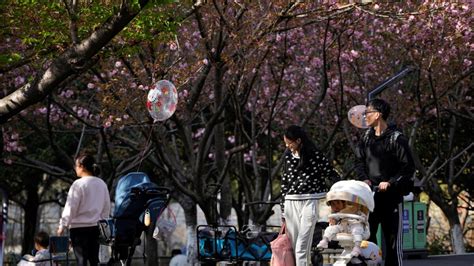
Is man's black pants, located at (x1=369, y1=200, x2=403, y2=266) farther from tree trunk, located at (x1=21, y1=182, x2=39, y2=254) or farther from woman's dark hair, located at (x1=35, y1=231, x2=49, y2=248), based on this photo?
tree trunk, located at (x1=21, y1=182, x2=39, y2=254)

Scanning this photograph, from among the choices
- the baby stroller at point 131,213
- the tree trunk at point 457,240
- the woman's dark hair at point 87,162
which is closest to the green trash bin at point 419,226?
the baby stroller at point 131,213

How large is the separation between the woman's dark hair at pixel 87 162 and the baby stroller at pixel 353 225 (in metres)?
3.18

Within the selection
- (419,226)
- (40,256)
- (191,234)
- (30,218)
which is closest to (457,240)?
(419,226)

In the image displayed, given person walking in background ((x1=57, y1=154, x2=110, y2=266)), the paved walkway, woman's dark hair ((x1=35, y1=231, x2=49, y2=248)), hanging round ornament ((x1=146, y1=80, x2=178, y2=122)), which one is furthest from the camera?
the paved walkway

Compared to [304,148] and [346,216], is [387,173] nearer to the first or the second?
[304,148]

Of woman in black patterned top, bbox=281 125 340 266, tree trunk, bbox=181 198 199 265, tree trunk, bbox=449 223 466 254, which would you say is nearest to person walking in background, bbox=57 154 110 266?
woman in black patterned top, bbox=281 125 340 266

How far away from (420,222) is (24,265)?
7827mm

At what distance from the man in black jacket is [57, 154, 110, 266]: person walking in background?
9.33 ft

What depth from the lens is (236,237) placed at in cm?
1246

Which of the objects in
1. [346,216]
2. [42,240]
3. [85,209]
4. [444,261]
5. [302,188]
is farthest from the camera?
[444,261]

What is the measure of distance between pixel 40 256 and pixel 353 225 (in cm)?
435

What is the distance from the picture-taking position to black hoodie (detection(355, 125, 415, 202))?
9984mm

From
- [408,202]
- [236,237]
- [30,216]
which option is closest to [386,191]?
[236,237]

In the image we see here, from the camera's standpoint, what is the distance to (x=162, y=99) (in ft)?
47.5
